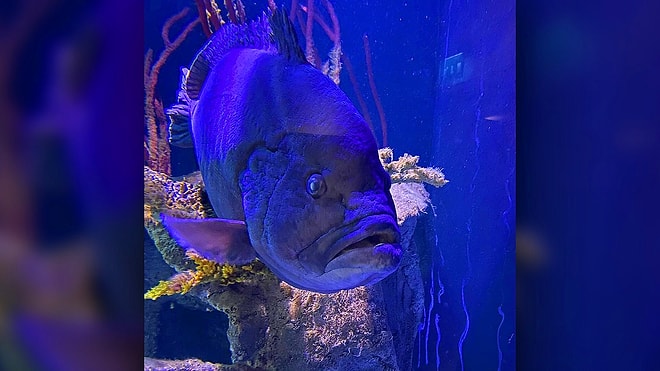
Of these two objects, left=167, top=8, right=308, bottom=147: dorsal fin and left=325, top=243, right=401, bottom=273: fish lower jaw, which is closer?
left=325, top=243, right=401, bottom=273: fish lower jaw

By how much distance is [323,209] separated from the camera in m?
1.54

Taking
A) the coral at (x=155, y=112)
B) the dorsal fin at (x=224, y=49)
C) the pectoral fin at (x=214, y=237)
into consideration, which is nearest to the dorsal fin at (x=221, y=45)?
the dorsal fin at (x=224, y=49)

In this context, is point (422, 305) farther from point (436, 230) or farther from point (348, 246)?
point (348, 246)

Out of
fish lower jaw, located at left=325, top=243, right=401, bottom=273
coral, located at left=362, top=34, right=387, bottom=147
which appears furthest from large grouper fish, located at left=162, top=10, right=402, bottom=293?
coral, located at left=362, top=34, right=387, bottom=147

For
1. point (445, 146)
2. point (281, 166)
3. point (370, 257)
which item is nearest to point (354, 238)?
point (370, 257)

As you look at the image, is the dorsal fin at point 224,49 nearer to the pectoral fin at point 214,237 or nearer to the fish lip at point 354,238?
the pectoral fin at point 214,237

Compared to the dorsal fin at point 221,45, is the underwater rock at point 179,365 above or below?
below

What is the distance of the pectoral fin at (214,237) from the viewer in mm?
1609

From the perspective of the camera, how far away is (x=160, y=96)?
169 centimetres

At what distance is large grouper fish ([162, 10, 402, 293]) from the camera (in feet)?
5.00

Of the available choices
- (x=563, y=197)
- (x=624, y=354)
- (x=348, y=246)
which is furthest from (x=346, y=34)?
(x=624, y=354)

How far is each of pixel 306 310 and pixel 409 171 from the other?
692 millimetres

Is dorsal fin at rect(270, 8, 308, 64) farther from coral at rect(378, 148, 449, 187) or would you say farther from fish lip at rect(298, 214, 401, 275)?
fish lip at rect(298, 214, 401, 275)

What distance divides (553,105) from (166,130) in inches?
76.2
